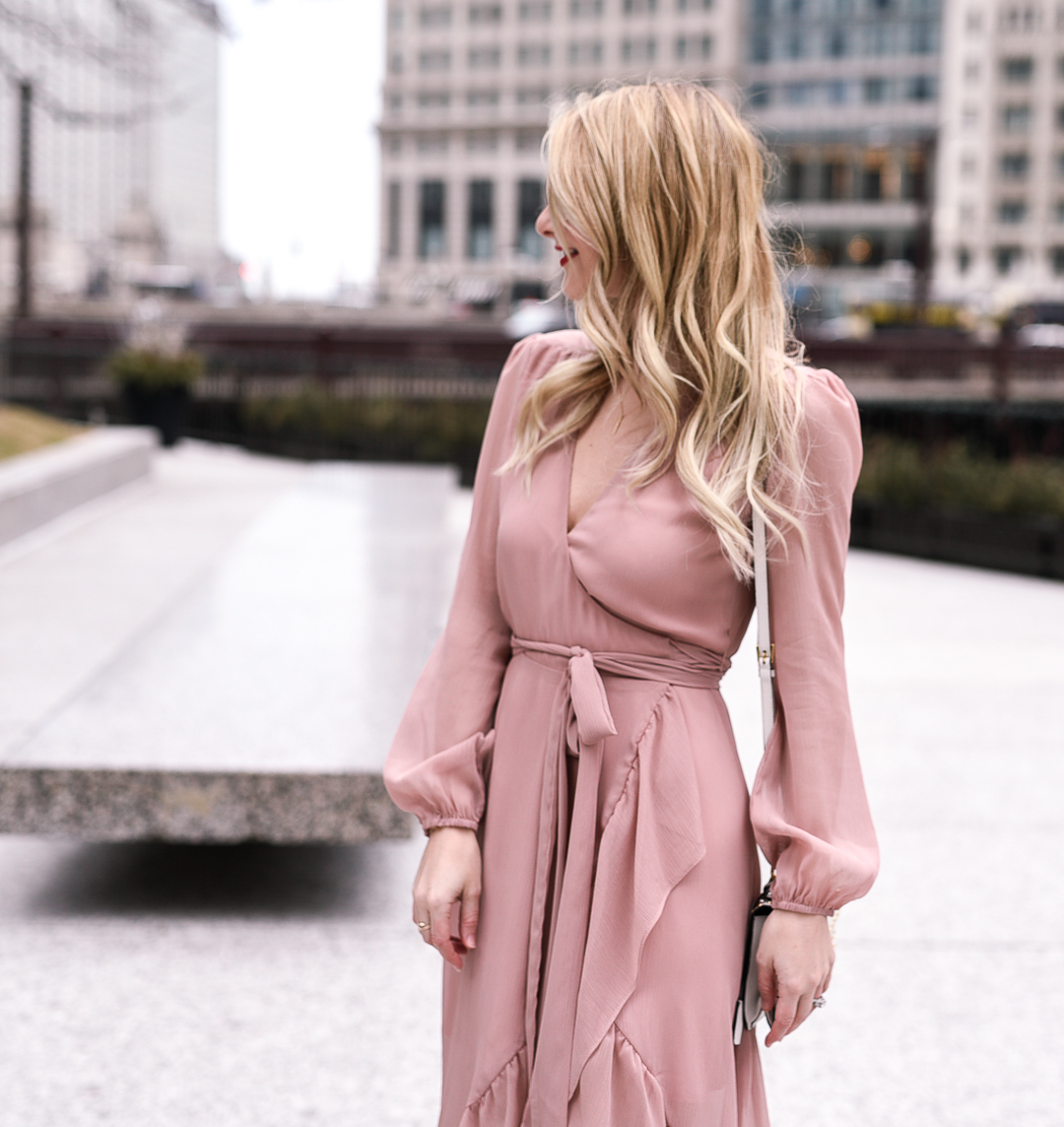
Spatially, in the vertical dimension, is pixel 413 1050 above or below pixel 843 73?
below

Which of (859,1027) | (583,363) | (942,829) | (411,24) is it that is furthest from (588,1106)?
(411,24)

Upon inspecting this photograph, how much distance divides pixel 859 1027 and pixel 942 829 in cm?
171

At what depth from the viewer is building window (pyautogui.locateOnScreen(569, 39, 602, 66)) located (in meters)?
117

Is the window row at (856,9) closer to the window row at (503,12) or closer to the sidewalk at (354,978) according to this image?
the window row at (503,12)

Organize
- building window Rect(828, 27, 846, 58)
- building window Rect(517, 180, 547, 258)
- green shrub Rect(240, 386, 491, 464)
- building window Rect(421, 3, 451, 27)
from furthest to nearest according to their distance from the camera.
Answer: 1. building window Rect(421, 3, 451, 27)
2. building window Rect(517, 180, 547, 258)
3. building window Rect(828, 27, 846, 58)
4. green shrub Rect(240, 386, 491, 464)

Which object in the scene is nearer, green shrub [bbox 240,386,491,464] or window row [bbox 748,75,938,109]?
green shrub [bbox 240,386,491,464]

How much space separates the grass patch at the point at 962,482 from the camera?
11625mm

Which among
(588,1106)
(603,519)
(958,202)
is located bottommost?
(588,1106)

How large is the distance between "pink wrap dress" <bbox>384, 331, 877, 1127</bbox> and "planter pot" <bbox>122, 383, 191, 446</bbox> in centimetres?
1674

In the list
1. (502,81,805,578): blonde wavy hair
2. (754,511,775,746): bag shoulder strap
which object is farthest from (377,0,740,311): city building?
(754,511,775,746): bag shoulder strap

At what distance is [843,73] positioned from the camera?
10419 cm

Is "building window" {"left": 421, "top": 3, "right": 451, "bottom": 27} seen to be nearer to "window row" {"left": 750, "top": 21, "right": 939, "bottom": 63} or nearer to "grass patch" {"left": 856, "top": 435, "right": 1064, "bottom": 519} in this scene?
"window row" {"left": 750, "top": 21, "right": 939, "bottom": 63}

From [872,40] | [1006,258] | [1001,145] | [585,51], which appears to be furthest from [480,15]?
[1006,258]

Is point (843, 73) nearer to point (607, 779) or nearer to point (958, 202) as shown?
point (958, 202)
